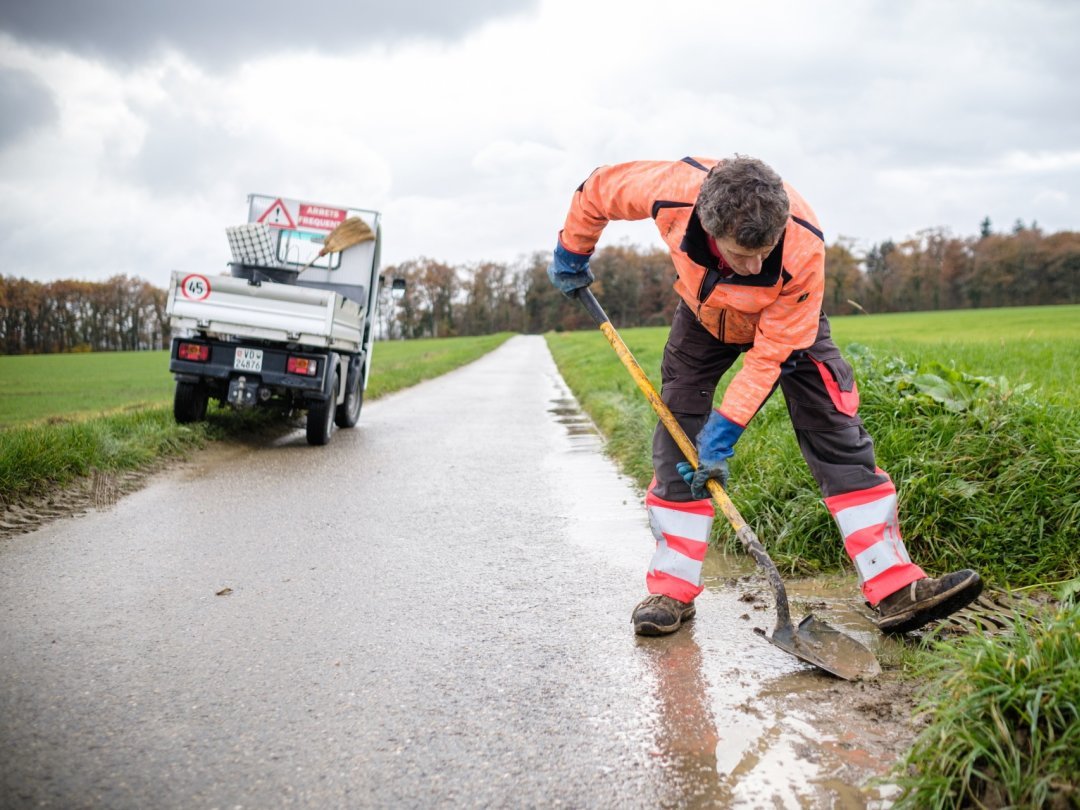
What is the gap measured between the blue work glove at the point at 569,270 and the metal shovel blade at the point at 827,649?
1850mm

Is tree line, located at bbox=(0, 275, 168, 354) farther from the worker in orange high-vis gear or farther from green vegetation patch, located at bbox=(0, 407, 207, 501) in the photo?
the worker in orange high-vis gear

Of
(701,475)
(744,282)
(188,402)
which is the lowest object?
(188,402)

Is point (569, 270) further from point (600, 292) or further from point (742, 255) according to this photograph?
point (600, 292)

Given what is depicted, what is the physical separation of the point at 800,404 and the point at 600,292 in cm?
8799

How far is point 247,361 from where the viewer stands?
26.7ft

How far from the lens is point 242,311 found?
816 cm

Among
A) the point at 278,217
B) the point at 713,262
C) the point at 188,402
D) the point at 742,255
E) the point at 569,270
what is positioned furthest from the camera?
the point at 278,217

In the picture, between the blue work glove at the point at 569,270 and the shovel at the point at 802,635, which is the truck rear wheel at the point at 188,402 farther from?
the shovel at the point at 802,635

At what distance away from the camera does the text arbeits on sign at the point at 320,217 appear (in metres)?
10.8

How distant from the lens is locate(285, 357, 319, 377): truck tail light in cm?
817

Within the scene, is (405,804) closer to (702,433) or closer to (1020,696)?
(1020,696)

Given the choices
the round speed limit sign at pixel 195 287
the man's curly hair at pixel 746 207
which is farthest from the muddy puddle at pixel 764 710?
the round speed limit sign at pixel 195 287

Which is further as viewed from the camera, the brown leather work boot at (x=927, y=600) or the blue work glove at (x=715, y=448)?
the blue work glove at (x=715, y=448)

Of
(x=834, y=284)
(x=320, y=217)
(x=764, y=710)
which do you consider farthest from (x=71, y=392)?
(x=834, y=284)
